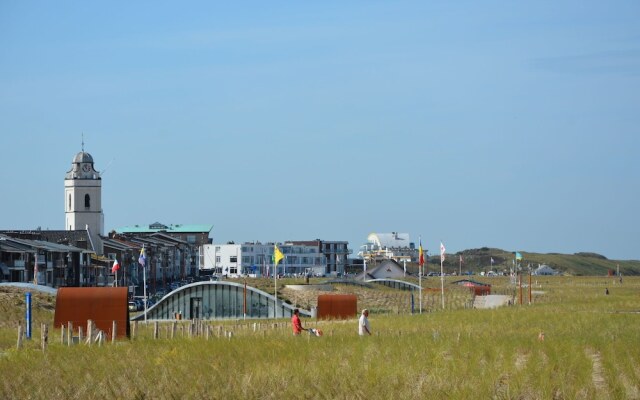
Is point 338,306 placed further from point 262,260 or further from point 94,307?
point 262,260

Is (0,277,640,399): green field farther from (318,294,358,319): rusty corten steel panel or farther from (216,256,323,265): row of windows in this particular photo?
(216,256,323,265): row of windows

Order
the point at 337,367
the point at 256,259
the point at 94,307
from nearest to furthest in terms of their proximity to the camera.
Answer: the point at 337,367, the point at 94,307, the point at 256,259

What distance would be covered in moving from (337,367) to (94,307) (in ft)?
54.4

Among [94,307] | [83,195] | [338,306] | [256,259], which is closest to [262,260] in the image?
[256,259]

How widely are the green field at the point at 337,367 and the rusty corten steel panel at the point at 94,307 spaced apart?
1893mm

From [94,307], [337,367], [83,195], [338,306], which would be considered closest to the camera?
[337,367]

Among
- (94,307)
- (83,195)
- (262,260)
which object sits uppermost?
(83,195)

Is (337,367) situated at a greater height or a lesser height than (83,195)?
lesser

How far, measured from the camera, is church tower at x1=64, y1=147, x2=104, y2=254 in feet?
488

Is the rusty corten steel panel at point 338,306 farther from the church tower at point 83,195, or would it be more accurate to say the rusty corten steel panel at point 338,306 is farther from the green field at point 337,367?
→ the church tower at point 83,195

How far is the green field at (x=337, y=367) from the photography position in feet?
89.3

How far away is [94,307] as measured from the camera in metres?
44.9

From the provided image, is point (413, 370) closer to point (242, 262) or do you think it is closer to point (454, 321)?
point (454, 321)

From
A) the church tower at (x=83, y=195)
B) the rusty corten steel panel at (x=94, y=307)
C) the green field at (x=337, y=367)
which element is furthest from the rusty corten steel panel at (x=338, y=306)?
the church tower at (x=83, y=195)
